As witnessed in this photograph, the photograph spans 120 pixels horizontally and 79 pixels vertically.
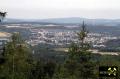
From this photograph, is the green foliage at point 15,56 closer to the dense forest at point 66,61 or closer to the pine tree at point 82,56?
the dense forest at point 66,61

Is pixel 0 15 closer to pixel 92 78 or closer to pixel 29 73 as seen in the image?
pixel 92 78

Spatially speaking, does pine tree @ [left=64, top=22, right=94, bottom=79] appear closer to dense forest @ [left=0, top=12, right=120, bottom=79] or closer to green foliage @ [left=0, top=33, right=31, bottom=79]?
dense forest @ [left=0, top=12, right=120, bottom=79]

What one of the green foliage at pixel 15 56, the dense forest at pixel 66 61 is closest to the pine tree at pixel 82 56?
the dense forest at pixel 66 61

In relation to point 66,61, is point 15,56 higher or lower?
higher

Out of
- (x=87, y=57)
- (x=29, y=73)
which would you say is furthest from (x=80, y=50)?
(x=29, y=73)

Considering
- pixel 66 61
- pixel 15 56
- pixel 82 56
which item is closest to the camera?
pixel 82 56

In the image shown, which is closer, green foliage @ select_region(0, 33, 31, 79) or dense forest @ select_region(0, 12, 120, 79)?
dense forest @ select_region(0, 12, 120, 79)

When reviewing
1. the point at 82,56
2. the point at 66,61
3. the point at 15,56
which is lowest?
the point at 66,61

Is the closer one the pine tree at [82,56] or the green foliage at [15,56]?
the pine tree at [82,56]

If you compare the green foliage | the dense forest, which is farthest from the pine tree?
the green foliage

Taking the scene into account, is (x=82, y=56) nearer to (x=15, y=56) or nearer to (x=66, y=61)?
(x=66, y=61)

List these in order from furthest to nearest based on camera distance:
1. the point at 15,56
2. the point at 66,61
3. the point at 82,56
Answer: the point at 15,56
the point at 66,61
the point at 82,56

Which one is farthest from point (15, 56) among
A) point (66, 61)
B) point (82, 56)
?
point (82, 56)
